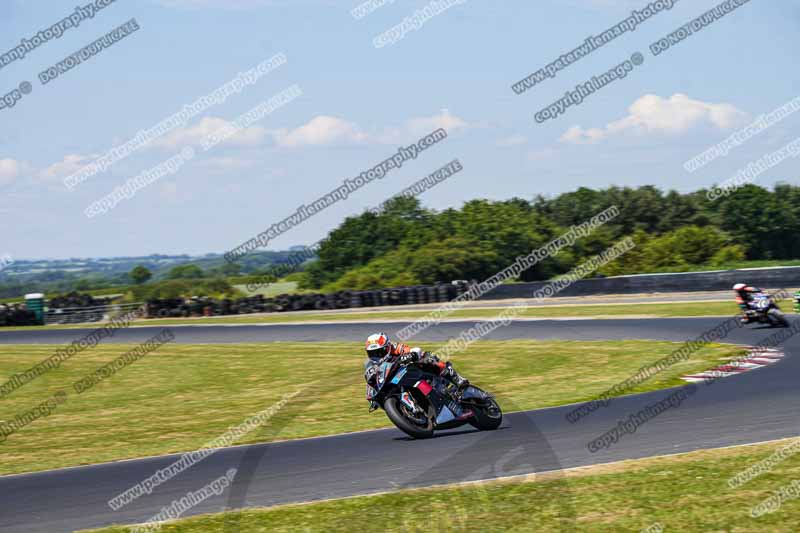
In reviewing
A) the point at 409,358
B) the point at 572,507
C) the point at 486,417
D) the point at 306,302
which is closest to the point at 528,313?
the point at 306,302

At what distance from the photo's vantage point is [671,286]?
111ft

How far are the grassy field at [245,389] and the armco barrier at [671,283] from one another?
11245 mm

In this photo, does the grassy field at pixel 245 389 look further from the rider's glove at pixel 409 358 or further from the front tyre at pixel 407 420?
the rider's glove at pixel 409 358

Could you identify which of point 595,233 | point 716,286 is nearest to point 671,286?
point 716,286

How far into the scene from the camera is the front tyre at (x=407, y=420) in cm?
1077

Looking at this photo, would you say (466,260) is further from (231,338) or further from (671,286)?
(231,338)

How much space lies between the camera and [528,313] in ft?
103

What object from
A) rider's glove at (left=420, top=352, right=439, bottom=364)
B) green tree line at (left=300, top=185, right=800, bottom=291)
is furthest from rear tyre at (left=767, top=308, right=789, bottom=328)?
green tree line at (left=300, top=185, right=800, bottom=291)

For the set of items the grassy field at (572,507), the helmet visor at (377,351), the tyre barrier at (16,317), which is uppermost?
the tyre barrier at (16,317)

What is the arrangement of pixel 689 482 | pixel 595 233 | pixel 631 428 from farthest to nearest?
pixel 595 233 → pixel 631 428 → pixel 689 482

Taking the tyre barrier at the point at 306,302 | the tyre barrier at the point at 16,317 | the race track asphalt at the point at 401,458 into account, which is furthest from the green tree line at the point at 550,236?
the race track asphalt at the point at 401,458

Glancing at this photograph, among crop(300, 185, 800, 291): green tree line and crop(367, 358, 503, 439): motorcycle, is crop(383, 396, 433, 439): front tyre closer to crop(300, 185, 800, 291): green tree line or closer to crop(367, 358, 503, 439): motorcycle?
crop(367, 358, 503, 439): motorcycle

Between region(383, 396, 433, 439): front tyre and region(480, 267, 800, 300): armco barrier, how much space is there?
22.7 meters

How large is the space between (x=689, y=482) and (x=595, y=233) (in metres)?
50.5
